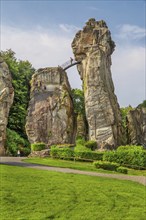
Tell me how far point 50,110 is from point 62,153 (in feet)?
32.1

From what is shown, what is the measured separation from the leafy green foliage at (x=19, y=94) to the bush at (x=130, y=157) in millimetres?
21112

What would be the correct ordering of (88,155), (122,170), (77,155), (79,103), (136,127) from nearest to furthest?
(122,170) < (88,155) < (77,155) < (136,127) < (79,103)

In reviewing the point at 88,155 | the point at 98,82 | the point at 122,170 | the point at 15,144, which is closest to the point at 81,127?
the point at 98,82

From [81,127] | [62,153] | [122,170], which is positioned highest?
[81,127]

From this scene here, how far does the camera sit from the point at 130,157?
→ 2866cm

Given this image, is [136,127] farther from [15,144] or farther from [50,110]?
[15,144]

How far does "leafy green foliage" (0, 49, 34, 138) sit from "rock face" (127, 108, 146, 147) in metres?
15.2

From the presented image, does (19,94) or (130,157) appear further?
(19,94)

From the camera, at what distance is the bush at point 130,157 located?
91.8 ft

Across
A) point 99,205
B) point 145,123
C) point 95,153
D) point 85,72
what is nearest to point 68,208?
point 99,205

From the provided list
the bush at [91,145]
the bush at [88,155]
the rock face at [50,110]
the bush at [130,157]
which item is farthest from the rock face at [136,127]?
the bush at [130,157]

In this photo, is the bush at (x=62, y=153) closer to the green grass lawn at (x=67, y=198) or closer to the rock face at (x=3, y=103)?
the rock face at (x=3, y=103)

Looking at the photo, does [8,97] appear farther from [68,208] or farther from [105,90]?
[68,208]

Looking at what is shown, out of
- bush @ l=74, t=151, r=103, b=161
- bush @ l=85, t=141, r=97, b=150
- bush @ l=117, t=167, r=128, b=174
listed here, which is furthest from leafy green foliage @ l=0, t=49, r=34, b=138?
bush @ l=117, t=167, r=128, b=174
